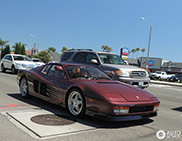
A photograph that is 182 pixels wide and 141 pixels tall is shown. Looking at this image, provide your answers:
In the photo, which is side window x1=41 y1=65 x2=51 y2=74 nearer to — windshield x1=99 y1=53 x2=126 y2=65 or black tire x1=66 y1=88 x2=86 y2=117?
black tire x1=66 y1=88 x2=86 y2=117

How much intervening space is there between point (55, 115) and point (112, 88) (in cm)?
146

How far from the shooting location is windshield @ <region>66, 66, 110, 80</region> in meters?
5.51

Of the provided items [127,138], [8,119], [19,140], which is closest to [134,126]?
[127,138]

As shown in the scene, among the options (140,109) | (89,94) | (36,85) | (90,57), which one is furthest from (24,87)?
(90,57)

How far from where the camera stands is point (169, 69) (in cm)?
6469

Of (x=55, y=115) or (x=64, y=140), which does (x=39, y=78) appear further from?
(x=64, y=140)

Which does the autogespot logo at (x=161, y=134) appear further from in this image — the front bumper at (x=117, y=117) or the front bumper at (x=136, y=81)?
the front bumper at (x=136, y=81)

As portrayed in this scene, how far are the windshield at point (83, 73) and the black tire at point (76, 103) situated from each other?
610 mm

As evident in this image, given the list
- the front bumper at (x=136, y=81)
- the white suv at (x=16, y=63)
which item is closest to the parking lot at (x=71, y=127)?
the front bumper at (x=136, y=81)

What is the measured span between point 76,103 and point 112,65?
5.09 meters

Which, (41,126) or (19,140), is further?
(41,126)

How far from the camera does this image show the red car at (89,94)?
167 inches

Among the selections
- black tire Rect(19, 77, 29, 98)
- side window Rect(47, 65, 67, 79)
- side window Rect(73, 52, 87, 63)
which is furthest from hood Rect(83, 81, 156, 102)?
side window Rect(73, 52, 87, 63)

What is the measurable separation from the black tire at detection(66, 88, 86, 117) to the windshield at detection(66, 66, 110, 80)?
24.0 inches
